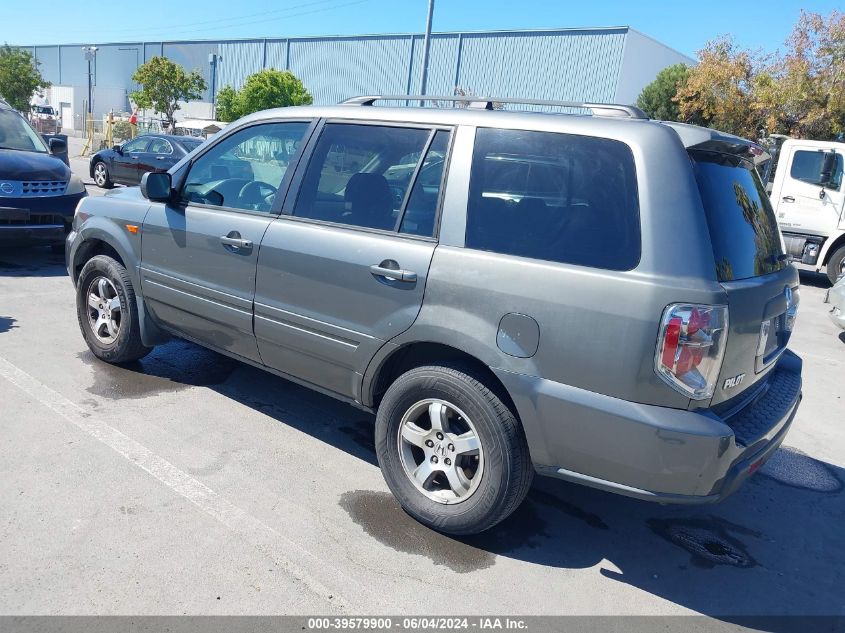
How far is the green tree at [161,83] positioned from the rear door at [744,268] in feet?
149

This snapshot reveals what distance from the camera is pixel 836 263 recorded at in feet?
39.6

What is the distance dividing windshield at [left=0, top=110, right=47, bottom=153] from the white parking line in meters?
5.09

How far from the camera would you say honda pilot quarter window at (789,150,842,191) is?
39.8ft

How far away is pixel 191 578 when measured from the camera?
2809 millimetres

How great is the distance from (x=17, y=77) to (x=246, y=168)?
49896 millimetres

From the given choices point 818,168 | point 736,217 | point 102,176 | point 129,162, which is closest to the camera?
point 736,217

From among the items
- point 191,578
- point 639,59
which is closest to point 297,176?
point 191,578

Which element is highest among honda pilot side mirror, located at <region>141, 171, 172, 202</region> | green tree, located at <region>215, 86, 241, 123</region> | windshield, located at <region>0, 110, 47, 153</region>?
green tree, located at <region>215, 86, 241, 123</region>

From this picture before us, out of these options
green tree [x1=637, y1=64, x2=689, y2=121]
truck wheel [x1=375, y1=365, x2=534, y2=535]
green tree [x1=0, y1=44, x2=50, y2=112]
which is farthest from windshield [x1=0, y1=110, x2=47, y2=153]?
green tree [x1=0, y1=44, x2=50, y2=112]

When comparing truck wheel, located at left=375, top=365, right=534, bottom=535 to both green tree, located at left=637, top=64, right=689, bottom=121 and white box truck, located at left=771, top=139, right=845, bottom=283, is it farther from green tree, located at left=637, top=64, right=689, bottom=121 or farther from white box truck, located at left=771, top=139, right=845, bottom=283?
green tree, located at left=637, top=64, right=689, bottom=121

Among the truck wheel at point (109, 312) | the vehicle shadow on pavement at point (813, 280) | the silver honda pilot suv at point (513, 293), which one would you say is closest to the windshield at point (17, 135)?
the truck wheel at point (109, 312)

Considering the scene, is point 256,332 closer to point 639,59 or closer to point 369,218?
point 369,218

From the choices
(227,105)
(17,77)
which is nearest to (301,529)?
(227,105)

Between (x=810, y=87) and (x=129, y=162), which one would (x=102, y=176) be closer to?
(x=129, y=162)
